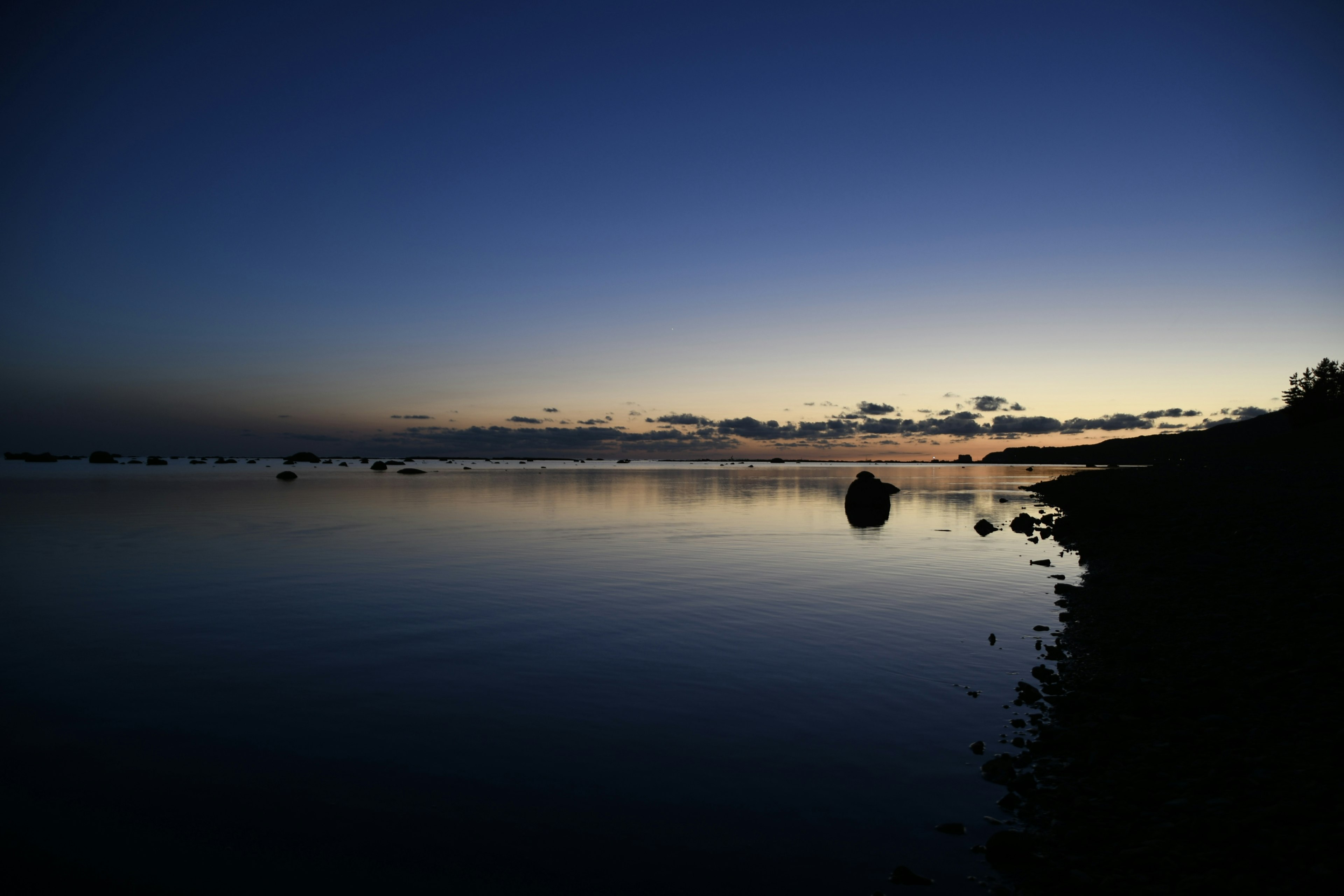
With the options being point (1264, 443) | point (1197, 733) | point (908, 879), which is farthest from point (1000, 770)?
point (1264, 443)

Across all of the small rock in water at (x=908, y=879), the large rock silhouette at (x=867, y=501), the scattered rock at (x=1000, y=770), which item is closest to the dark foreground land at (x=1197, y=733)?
the scattered rock at (x=1000, y=770)

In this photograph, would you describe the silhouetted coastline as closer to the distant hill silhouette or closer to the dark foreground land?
the dark foreground land

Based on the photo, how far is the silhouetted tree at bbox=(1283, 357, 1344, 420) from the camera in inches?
3211

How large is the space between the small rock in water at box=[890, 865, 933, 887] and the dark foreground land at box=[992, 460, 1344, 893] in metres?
0.91

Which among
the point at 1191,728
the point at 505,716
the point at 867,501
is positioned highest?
the point at 1191,728

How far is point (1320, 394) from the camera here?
84.6 metres

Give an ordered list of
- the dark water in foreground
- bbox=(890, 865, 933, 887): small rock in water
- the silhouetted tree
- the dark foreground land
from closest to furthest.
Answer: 1. the dark foreground land
2. bbox=(890, 865, 933, 887): small rock in water
3. the dark water in foreground
4. the silhouetted tree

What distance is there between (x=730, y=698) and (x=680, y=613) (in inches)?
267

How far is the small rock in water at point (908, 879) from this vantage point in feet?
22.1

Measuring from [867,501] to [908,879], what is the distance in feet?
155

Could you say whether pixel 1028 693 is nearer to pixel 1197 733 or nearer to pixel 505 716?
pixel 1197 733

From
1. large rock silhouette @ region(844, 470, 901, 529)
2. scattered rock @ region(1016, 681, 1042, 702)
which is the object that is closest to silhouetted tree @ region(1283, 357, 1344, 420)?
large rock silhouette @ region(844, 470, 901, 529)

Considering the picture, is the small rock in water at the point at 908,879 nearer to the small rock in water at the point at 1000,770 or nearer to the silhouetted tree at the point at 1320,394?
the small rock in water at the point at 1000,770

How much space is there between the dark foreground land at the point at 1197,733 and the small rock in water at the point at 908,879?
911mm
